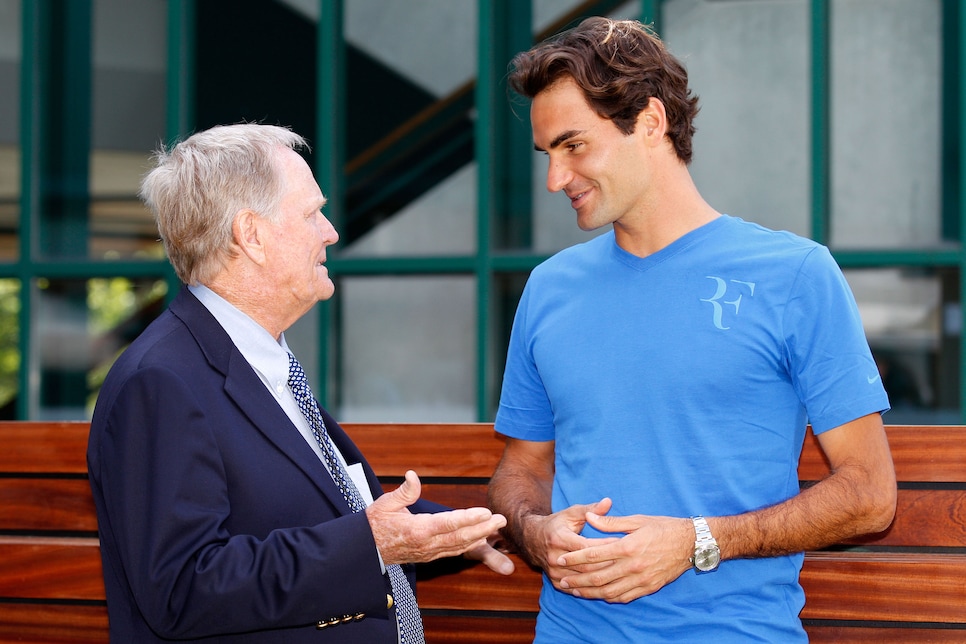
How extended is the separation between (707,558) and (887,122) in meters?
3.61

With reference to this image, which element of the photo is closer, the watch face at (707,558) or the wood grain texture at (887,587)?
the watch face at (707,558)

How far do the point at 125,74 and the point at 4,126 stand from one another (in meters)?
0.72

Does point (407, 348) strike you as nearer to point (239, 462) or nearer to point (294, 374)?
point (294, 374)

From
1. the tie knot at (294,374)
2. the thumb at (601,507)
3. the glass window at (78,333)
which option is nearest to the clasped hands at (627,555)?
the thumb at (601,507)

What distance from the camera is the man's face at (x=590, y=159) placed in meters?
2.16

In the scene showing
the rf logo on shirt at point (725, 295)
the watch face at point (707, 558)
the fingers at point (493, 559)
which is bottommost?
the fingers at point (493, 559)

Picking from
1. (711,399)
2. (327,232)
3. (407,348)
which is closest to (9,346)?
(407,348)

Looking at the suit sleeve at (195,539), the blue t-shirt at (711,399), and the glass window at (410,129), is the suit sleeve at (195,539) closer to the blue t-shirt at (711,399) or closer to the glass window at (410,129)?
the blue t-shirt at (711,399)

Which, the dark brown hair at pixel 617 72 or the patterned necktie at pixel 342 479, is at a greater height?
the dark brown hair at pixel 617 72

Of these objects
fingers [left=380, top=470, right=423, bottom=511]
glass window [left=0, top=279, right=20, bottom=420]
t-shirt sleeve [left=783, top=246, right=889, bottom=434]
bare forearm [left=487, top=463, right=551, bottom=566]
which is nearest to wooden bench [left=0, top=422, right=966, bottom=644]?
bare forearm [left=487, top=463, right=551, bottom=566]

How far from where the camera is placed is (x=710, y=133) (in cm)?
493

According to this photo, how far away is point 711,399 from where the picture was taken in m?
1.94

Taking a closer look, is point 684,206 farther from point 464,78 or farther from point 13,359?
point 13,359

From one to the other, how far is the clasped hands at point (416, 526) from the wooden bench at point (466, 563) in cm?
78
